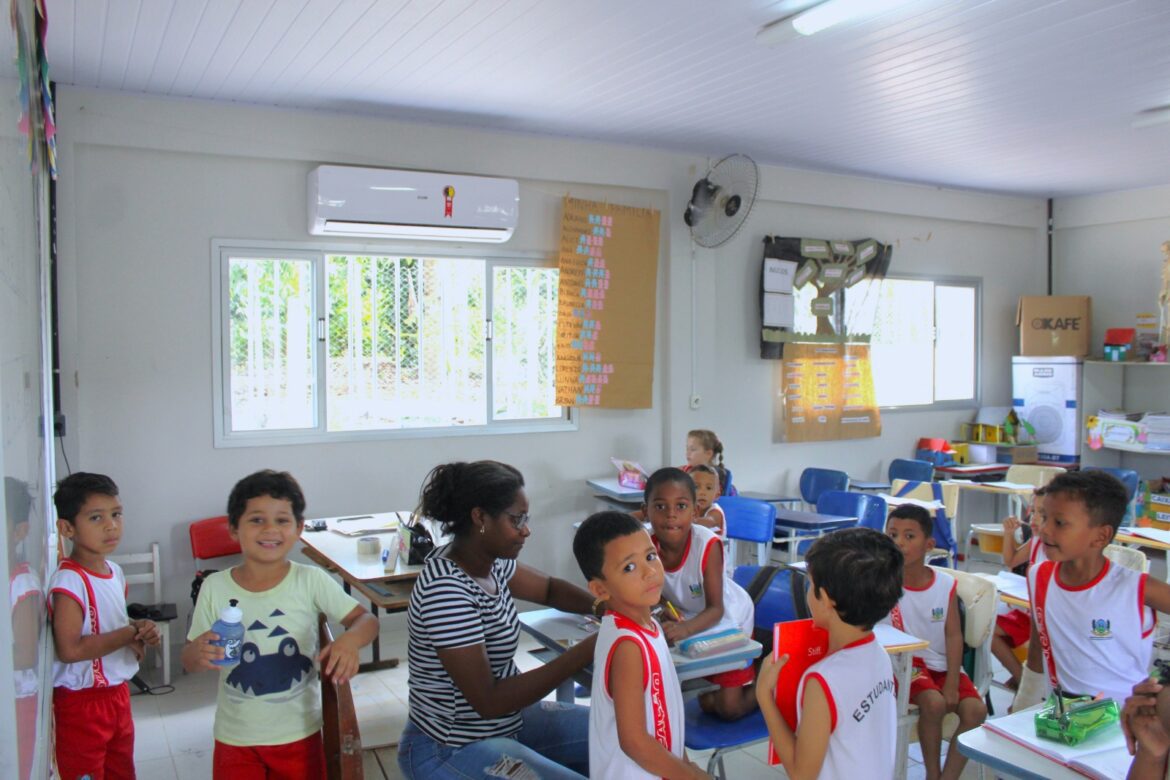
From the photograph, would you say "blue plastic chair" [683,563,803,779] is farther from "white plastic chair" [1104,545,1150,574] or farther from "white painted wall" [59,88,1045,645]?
"white painted wall" [59,88,1045,645]

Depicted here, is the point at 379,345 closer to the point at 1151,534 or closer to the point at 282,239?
the point at 282,239

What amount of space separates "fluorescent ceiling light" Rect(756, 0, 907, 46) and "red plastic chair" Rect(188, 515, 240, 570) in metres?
3.52

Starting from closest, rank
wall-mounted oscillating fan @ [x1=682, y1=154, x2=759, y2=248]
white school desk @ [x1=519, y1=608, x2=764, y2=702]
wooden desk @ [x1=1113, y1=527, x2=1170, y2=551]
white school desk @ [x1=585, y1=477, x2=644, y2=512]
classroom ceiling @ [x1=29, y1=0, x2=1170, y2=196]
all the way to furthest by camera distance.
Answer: white school desk @ [x1=519, y1=608, x2=764, y2=702] → classroom ceiling @ [x1=29, y1=0, x2=1170, y2=196] → wooden desk @ [x1=1113, y1=527, x2=1170, y2=551] → white school desk @ [x1=585, y1=477, x2=644, y2=512] → wall-mounted oscillating fan @ [x1=682, y1=154, x2=759, y2=248]

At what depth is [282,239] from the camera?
4.88 m

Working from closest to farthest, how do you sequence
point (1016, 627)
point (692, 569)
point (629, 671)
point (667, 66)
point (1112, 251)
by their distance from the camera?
1. point (629, 671)
2. point (692, 569)
3. point (1016, 627)
4. point (667, 66)
5. point (1112, 251)

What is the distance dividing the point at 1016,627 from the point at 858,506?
164 centimetres

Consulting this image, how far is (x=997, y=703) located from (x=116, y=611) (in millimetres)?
3560

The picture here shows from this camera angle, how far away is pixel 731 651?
92.8 inches

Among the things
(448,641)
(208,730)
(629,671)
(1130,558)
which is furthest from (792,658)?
(208,730)

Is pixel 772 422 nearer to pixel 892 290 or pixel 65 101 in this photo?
pixel 892 290

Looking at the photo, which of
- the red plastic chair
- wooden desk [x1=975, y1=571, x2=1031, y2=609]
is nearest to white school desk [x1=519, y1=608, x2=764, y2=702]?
wooden desk [x1=975, y1=571, x2=1031, y2=609]

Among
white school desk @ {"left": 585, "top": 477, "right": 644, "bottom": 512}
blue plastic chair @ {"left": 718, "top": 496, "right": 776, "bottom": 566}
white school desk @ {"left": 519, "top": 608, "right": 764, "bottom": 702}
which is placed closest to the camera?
white school desk @ {"left": 519, "top": 608, "right": 764, "bottom": 702}

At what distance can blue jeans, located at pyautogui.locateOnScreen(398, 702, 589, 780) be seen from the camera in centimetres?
193

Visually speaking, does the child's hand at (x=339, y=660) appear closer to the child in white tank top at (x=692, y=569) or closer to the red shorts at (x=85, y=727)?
the red shorts at (x=85, y=727)
